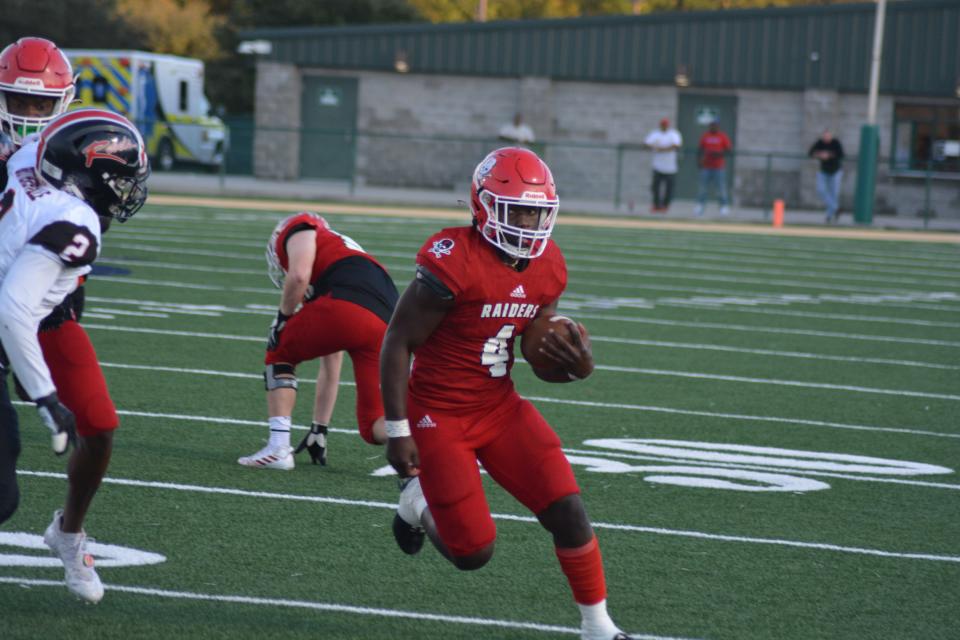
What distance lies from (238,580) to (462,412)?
1113mm

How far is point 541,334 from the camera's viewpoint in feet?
16.0

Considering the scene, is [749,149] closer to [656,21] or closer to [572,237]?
[656,21]

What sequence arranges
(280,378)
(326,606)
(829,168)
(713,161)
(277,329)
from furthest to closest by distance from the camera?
(829,168) < (713,161) < (280,378) < (277,329) < (326,606)

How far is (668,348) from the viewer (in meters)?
11.8

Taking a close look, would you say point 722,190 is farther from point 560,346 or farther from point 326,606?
point 326,606

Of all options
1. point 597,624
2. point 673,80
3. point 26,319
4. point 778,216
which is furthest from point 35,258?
point 673,80

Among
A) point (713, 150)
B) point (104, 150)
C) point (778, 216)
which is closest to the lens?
point (104, 150)

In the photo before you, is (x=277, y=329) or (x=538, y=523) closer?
(x=538, y=523)

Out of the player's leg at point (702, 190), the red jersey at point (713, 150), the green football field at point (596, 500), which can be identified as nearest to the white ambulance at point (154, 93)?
the player's leg at point (702, 190)

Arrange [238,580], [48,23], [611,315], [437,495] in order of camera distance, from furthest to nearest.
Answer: [48,23] < [611,315] < [238,580] < [437,495]

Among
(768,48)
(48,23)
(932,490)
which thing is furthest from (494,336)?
(48,23)

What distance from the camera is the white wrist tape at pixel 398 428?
471cm

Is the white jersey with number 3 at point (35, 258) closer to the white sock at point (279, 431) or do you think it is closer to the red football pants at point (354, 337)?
the red football pants at point (354, 337)

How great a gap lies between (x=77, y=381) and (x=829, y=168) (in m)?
25.0
